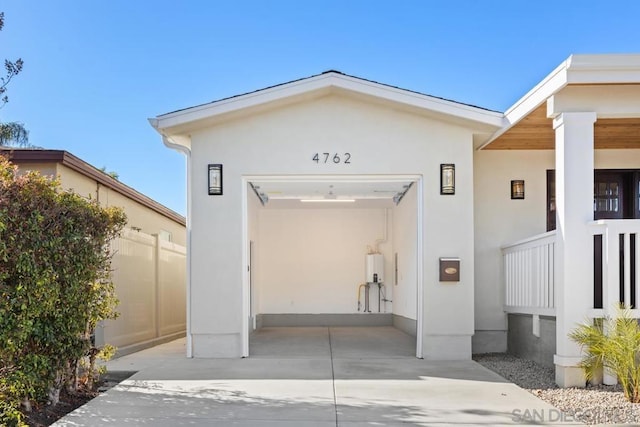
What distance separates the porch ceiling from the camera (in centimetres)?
728

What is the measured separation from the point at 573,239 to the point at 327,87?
3.71 meters

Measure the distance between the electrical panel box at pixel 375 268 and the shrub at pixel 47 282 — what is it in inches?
298

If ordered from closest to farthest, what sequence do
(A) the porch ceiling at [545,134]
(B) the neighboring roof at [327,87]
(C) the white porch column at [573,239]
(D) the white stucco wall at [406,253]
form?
(C) the white porch column at [573,239]
(A) the porch ceiling at [545,134]
(B) the neighboring roof at [327,87]
(D) the white stucco wall at [406,253]

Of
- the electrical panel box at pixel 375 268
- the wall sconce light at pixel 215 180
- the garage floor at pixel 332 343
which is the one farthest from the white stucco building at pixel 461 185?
the electrical panel box at pixel 375 268

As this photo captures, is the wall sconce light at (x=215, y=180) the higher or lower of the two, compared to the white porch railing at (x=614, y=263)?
higher

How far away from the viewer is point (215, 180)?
25.9 feet

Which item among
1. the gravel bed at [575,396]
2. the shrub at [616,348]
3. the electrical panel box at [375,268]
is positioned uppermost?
the electrical panel box at [375,268]

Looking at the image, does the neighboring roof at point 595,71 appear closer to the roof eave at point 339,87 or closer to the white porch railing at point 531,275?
the roof eave at point 339,87

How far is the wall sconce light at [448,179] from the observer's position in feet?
25.9

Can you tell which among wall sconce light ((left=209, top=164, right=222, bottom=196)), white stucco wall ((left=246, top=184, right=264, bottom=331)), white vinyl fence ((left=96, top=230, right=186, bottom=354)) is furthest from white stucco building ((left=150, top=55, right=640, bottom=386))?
white stucco wall ((left=246, top=184, right=264, bottom=331))

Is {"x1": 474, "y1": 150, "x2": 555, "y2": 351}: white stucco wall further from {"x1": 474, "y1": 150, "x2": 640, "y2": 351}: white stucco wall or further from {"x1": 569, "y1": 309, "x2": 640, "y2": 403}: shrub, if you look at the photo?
{"x1": 569, "y1": 309, "x2": 640, "y2": 403}: shrub

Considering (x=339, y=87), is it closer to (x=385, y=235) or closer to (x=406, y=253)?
(x=406, y=253)

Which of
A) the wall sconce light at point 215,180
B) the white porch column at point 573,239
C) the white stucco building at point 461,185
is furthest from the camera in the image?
the wall sconce light at point 215,180

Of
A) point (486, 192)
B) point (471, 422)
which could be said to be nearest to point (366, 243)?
point (486, 192)
